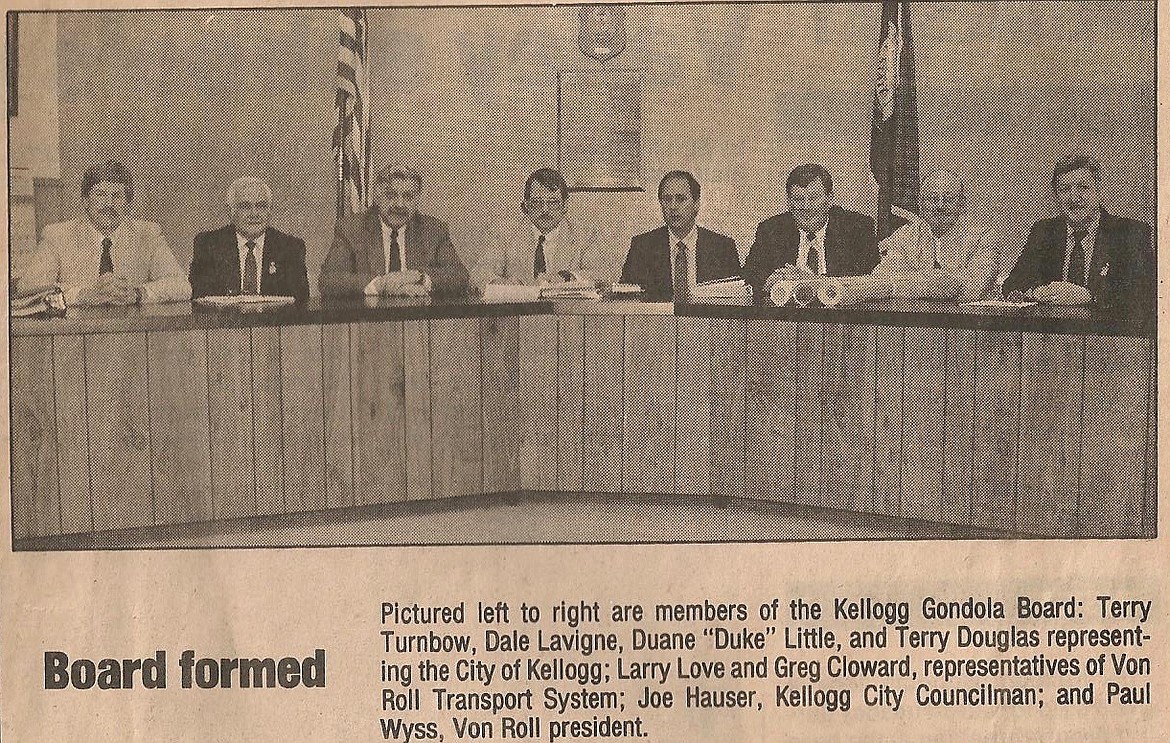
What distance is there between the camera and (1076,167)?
2037 millimetres

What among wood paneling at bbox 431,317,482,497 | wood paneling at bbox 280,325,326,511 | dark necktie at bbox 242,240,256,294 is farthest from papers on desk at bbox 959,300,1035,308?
dark necktie at bbox 242,240,256,294

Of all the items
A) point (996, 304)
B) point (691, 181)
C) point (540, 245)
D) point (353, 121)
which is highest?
point (353, 121)

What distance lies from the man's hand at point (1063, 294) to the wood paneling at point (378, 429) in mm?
1078

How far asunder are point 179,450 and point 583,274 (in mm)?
705

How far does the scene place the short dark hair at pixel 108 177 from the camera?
76.5 inches

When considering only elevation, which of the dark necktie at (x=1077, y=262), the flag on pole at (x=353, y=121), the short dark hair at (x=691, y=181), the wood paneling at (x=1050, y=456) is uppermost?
the flag on pole at (x=353, y=121)

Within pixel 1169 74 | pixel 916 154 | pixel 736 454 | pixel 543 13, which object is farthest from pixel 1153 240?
pixel 543 13

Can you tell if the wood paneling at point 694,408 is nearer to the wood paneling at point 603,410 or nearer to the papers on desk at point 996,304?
the wood paneling at point 603,410

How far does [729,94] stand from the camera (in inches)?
80.5

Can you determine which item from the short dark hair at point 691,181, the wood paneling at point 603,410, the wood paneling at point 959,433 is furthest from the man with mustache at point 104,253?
the wood paneling at point 959,433

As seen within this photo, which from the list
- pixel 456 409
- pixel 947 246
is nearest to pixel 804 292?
pixel 947 246

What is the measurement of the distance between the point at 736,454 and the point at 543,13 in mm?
773

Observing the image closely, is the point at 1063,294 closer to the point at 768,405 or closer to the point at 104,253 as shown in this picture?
the point at 768,405

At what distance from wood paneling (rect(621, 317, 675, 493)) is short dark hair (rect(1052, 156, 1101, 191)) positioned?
2.35 feet
